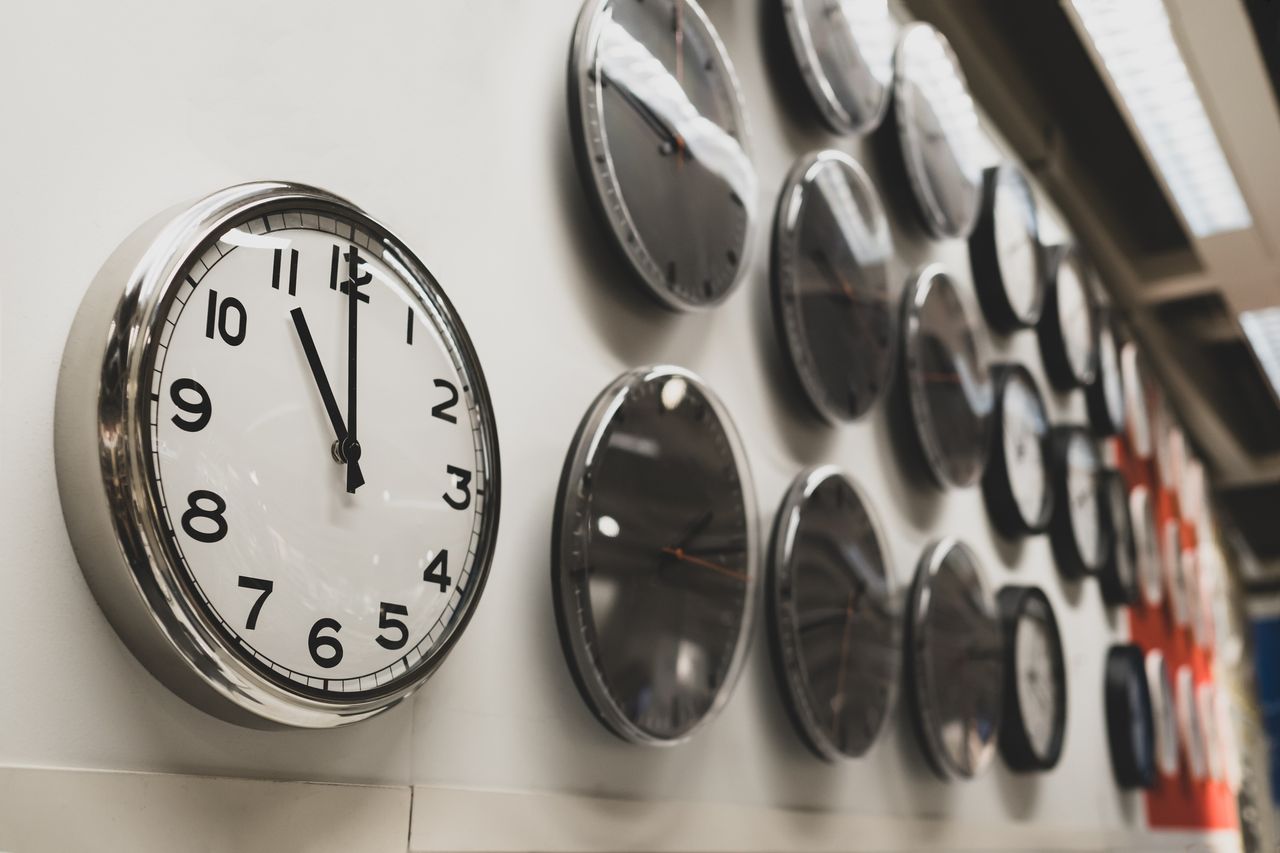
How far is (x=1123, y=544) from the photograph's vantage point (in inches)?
156

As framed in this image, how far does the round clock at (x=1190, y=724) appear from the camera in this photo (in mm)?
4535

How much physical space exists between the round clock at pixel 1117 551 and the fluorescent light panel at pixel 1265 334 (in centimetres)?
131

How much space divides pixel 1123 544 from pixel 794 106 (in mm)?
2411

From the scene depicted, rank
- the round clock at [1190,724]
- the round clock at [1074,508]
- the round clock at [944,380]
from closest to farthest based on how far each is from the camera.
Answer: the round clock at [944,380], the round clock at [1074,508], the round clock at [1190,724]

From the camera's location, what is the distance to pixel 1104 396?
13.2ft

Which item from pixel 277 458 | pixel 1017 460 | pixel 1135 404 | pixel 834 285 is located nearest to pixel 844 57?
pixel 834 285

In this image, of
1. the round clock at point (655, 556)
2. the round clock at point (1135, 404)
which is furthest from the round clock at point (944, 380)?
the round clock at point (1135, 404)

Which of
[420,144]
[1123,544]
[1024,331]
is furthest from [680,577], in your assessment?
[1123,544]

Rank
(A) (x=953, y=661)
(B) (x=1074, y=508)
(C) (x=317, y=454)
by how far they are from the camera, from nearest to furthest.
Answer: (C) (x=317, y=454) → (A) (x=953, y=661) → (B) (x=1074, y=508)

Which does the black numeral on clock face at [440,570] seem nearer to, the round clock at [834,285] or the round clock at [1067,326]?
the round clock at [834,285]

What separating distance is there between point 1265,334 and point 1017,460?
104 inches

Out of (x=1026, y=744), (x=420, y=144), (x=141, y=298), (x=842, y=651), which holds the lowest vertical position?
(x=1026, y=744)

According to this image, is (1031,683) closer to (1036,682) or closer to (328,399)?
(1036,682)

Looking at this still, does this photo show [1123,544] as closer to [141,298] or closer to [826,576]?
[826,576]
